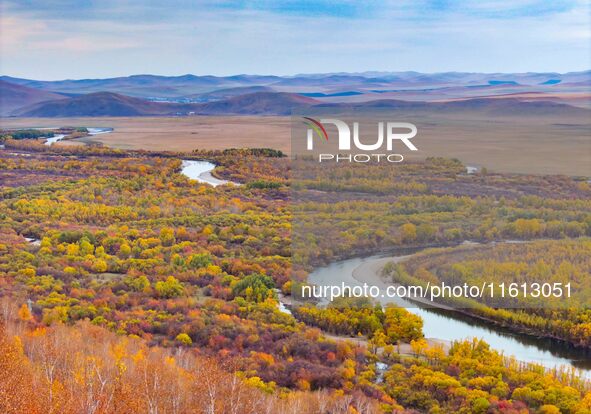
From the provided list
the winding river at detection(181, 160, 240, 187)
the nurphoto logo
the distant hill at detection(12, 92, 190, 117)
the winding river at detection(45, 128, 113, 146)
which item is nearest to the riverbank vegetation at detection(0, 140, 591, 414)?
the nurphoto logo

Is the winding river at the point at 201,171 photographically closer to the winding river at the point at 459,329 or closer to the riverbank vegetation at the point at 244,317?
the riverbank vegetation at the point at 244,317

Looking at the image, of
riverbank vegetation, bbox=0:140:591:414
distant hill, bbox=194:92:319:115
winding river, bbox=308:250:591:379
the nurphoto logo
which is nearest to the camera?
riverbank vegetation, bbox=0:140:591:414

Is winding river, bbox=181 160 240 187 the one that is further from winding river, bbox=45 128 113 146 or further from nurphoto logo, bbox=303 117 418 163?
nurphoto logo, bbox=303 117 418 163

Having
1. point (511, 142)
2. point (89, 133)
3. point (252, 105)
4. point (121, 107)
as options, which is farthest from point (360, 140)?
point (121, 107)

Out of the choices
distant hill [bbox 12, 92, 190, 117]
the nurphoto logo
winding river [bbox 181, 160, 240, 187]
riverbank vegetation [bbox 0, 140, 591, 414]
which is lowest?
winding river [bbox 181, 160, 240, 187]

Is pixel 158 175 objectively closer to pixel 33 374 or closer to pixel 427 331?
pixel 427 331

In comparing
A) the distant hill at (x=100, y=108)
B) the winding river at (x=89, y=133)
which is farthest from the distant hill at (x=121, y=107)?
the winding river at (x=89, y=133)

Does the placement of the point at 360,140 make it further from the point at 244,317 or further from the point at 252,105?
the point at 252,105
